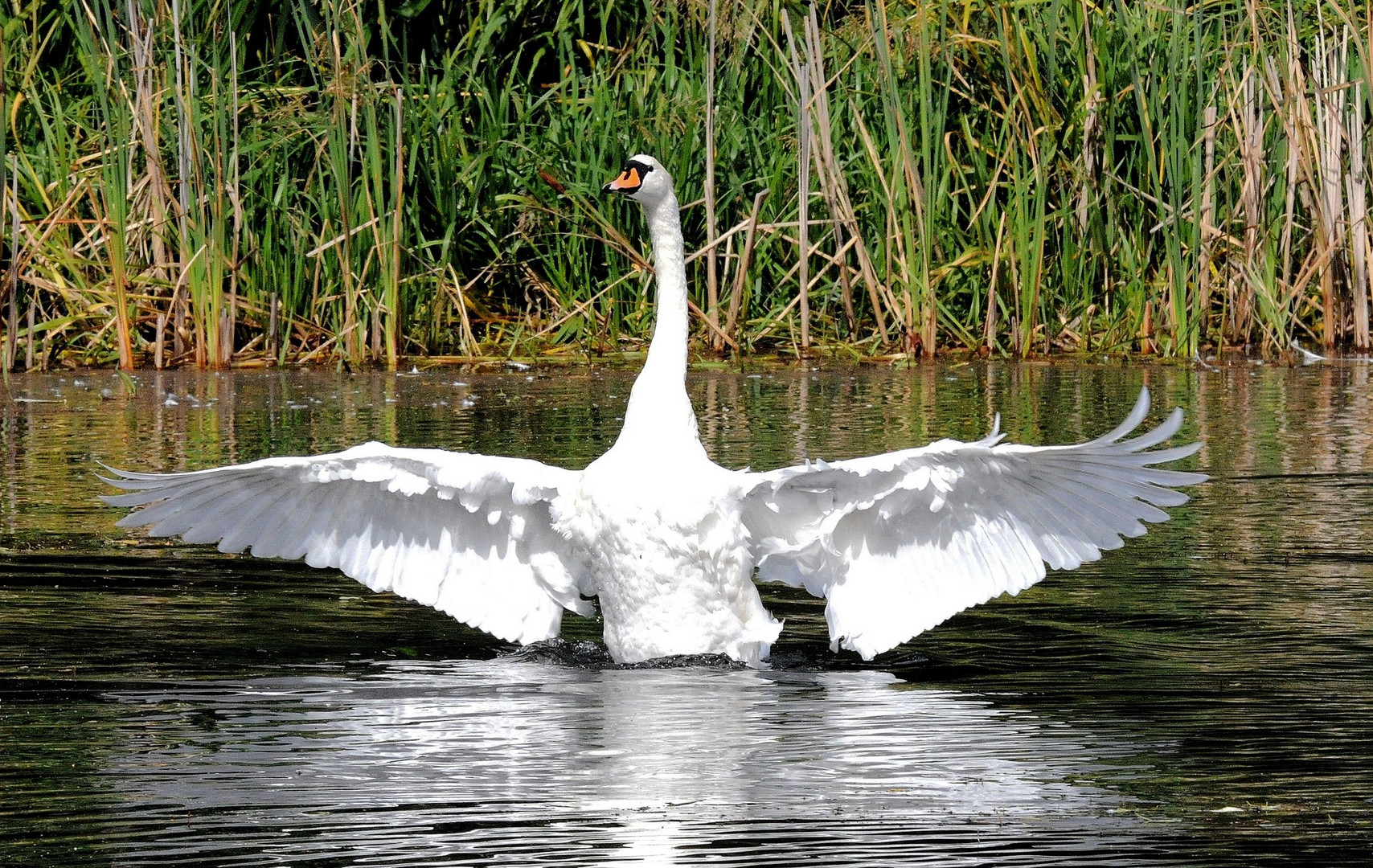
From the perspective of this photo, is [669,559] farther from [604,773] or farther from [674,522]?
[604,773]

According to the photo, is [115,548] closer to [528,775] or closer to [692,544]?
[692,544]

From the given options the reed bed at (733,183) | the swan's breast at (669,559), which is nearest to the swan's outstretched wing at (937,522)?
the swan's breast at (669,559)

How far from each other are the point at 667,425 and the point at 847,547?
23.6 inches

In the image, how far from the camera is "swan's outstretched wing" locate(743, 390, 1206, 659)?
5.14 metres

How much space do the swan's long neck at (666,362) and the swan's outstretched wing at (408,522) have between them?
30 cm

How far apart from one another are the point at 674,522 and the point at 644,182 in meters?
1.25

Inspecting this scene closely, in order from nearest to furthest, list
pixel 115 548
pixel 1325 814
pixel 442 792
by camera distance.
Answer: pixel 1325 814
pixel 442 792
pixel 115 548

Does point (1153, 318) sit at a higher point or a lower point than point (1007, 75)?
lower

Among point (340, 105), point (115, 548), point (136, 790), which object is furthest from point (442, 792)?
point (340, 105)

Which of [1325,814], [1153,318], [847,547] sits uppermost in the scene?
[1153,318]

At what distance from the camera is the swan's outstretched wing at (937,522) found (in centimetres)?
514

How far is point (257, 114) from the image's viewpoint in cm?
1138

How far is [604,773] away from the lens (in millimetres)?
4102

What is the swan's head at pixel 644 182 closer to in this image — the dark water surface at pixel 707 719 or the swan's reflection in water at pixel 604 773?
the dark water surface at pixel 707 719
